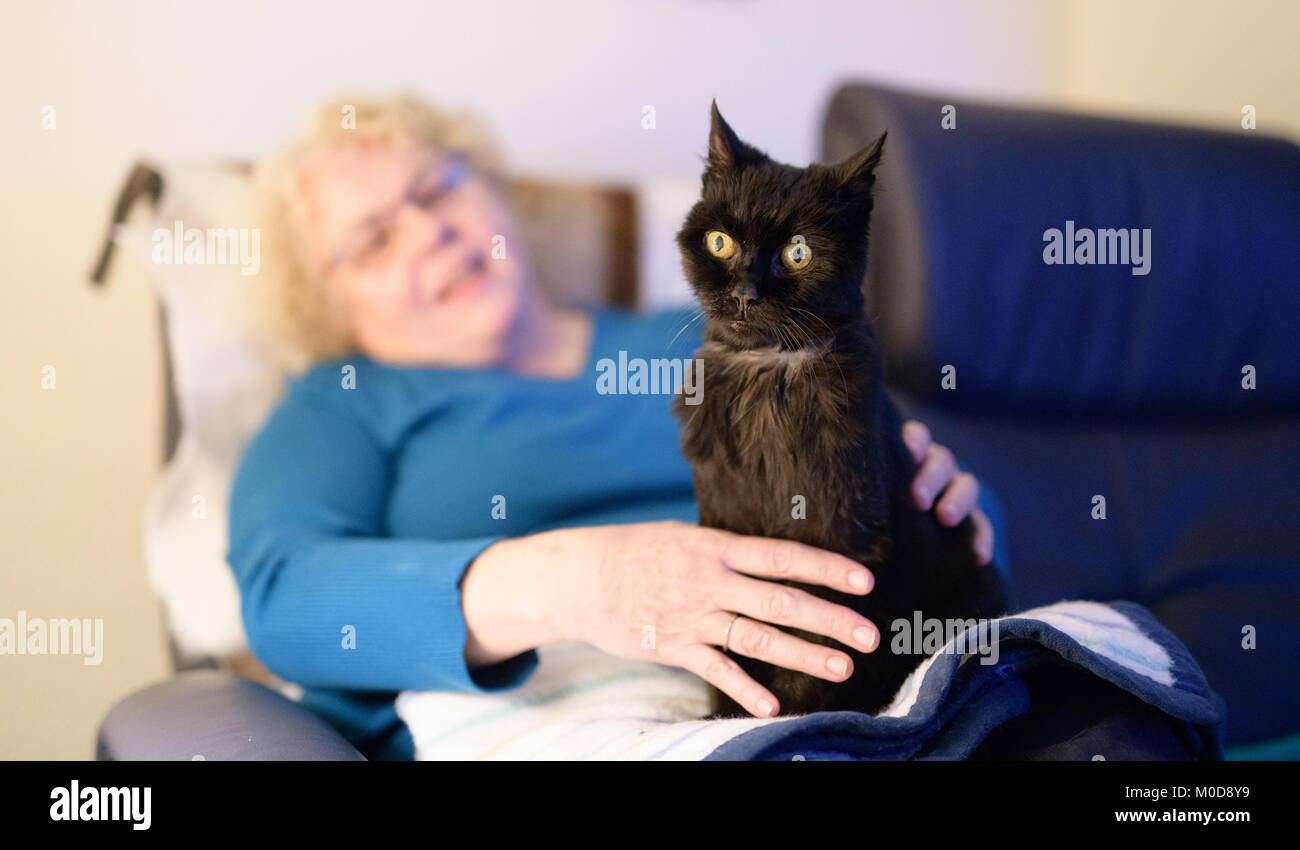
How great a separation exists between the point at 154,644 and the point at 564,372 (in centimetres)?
70

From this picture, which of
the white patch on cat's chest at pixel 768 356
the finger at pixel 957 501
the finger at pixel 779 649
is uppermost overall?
the white patch on cat's chest at pixel 768 356

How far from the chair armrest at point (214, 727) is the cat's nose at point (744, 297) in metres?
0.49

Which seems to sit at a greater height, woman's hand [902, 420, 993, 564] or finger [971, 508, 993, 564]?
woman's hand [902, 420, 993, 564]

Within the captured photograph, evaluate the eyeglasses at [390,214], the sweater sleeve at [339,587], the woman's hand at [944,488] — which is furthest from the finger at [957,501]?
the eyeglasses at [390,214]

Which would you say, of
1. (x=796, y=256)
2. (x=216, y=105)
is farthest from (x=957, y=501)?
(x=216, y=105)

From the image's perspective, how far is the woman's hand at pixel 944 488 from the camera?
2.64 feet

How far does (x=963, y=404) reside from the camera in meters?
1.39

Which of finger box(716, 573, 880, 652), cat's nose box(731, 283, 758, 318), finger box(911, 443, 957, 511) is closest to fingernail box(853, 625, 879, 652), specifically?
finger box(716, 573, 880, 652)

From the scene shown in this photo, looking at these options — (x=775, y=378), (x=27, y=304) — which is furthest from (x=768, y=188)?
(x=27, y=304)

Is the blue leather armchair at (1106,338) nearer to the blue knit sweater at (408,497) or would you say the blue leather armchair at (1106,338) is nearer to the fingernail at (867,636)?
the blue knit sweater at (408,497)

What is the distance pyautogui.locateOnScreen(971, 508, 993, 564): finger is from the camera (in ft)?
2.76

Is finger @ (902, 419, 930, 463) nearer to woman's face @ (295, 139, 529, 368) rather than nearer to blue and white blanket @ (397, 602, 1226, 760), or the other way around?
blue and white blanket @ (397, 602, 1226, 760)

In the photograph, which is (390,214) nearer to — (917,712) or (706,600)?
(706,600)

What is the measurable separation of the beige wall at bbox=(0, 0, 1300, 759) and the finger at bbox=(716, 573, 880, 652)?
82cm
